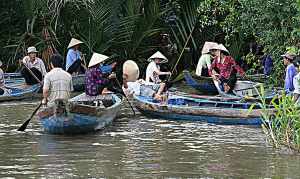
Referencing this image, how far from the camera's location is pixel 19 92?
698 inches

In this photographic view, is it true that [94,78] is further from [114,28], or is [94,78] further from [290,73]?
[114,28]

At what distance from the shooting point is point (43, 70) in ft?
60.2

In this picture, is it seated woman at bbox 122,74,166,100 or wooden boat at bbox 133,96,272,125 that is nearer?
wooden boat at bbox 133,96,272,125

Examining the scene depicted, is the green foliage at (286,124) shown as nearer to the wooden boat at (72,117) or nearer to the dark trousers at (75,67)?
the wooden boat at (72,117)

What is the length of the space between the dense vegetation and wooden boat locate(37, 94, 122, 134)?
6.17m

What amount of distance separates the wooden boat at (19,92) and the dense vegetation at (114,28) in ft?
8.46

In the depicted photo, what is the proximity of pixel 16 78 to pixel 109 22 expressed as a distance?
9.65 feet

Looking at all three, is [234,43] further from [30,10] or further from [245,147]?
[245,147]

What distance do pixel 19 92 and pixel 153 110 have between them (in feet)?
14.9

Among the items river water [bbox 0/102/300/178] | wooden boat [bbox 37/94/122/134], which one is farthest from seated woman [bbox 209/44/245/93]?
wooden boat [bbox 37/94/122/134]

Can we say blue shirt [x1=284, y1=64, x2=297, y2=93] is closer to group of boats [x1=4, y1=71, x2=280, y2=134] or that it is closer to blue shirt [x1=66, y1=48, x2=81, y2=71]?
group of boats [x1=4, y1=71, x2=280, y2=134]

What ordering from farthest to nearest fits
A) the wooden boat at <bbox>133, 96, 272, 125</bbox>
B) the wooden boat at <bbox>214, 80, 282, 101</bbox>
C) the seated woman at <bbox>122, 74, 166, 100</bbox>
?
1. the wooden boat at <bbox>214, 80, 282, 101</bbox>
2. the seated woman at <bbox>122, 74, 166, 100</bbox>
3. the wooden boat at <bbox>133, 96, 272, 125</bbox>

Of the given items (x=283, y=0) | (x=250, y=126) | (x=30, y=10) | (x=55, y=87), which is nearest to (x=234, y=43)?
(x=30, y=10)

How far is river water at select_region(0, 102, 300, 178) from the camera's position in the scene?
9.39 meters
